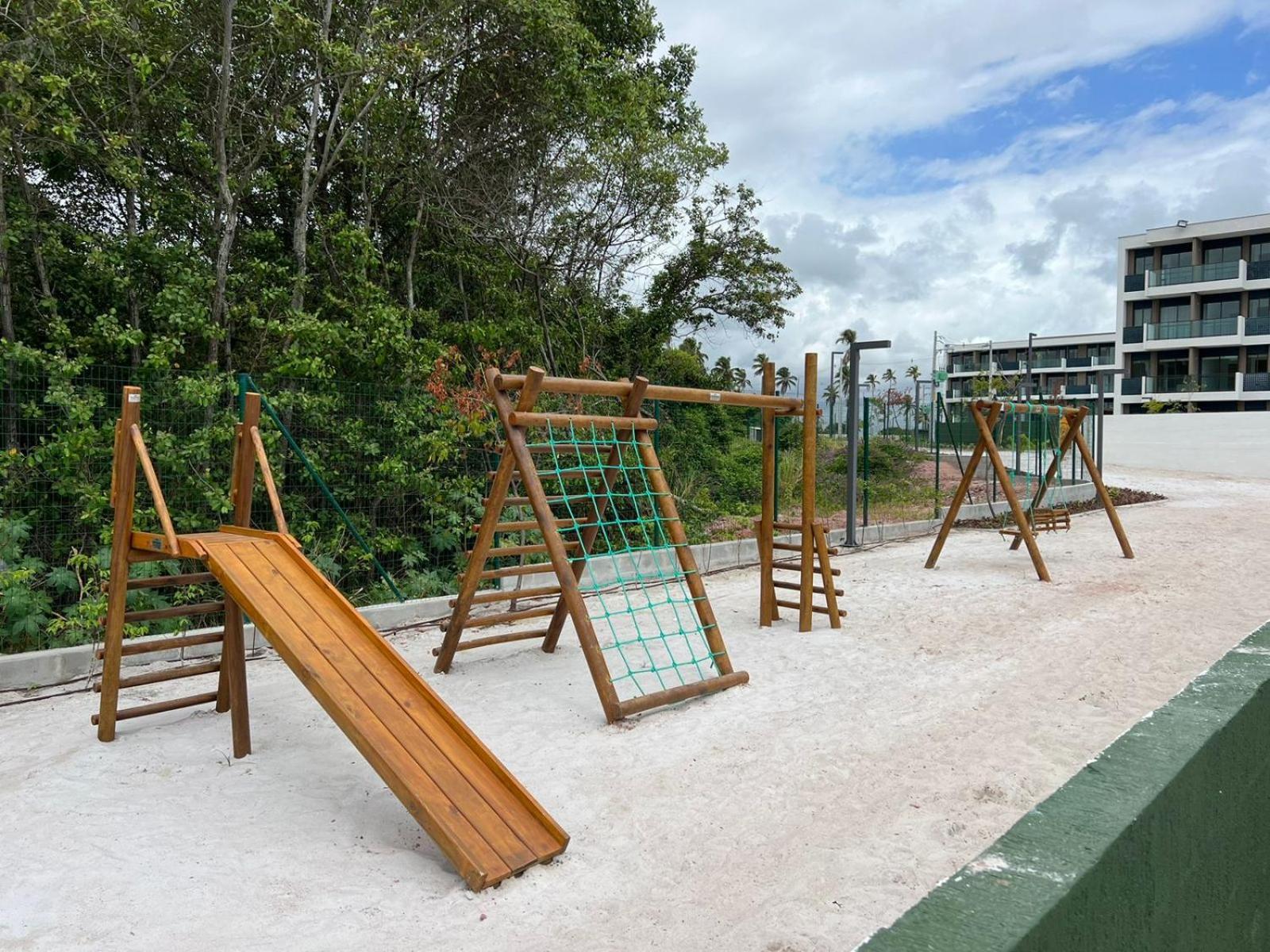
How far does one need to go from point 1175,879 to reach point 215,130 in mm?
9018

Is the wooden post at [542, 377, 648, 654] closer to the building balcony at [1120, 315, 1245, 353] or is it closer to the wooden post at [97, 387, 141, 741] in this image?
the wooden post at [97, 387, 141, 741]

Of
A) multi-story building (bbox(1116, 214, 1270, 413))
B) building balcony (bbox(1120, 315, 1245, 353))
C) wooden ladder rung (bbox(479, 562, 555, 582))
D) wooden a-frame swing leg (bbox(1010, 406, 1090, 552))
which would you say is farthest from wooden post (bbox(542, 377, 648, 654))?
building balcony (bbox(1120, 315, 1245, 353))

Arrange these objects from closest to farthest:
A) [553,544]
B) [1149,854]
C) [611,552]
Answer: [1149,854]
[553,544]
[611,552]

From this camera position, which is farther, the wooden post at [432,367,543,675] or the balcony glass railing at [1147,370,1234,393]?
the balcony glass railing at [1147,370,1234,393]

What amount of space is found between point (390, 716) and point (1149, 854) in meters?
2.57

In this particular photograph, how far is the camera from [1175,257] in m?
43.6

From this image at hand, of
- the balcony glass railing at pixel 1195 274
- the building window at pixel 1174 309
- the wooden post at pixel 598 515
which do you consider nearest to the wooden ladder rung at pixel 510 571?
the wooden post at pixel 598 515

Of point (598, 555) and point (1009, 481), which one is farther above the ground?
point (1009, 481)

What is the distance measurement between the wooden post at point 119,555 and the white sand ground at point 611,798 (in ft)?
0.57

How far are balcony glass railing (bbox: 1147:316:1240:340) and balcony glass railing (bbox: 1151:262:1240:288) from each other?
1.89 metres

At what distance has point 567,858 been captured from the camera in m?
3.02

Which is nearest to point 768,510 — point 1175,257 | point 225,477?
point 225,477

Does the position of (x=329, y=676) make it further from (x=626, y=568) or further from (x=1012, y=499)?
(x=1012, y=499)

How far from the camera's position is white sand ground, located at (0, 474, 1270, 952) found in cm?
263
